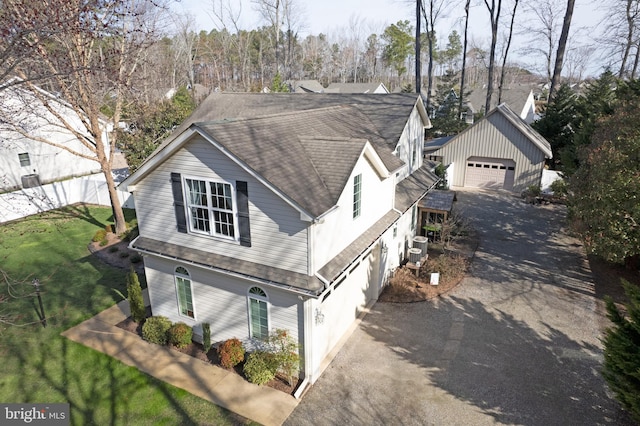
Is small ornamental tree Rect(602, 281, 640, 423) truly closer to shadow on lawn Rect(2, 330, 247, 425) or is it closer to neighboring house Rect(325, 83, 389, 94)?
shadow on lawn Rect(2, 330, 247, 425)

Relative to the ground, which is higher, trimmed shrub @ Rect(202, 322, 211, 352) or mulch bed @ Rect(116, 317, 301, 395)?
trimmed shrub @ Rect(202, 322, 211, 352)

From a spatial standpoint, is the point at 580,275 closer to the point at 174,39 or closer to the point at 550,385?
the point at 550,385

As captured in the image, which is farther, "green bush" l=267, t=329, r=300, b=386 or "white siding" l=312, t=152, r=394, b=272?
"green bush" l=267, t=329, r=300, b=386

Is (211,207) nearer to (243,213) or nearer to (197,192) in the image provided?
(197,192)

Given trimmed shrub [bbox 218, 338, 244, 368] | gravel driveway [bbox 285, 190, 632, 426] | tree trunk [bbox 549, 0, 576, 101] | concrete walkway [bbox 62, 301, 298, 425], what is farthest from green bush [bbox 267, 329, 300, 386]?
tree trunk [bbox 549, 0, 576, 101]

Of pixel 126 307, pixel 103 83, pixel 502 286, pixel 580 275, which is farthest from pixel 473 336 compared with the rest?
pixel 103 83

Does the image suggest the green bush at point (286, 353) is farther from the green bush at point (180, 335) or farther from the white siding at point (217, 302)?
the green bush at point (180, 335)

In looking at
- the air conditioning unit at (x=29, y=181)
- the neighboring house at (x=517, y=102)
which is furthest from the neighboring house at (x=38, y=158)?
the neighboring house at (x=517, y=102)
